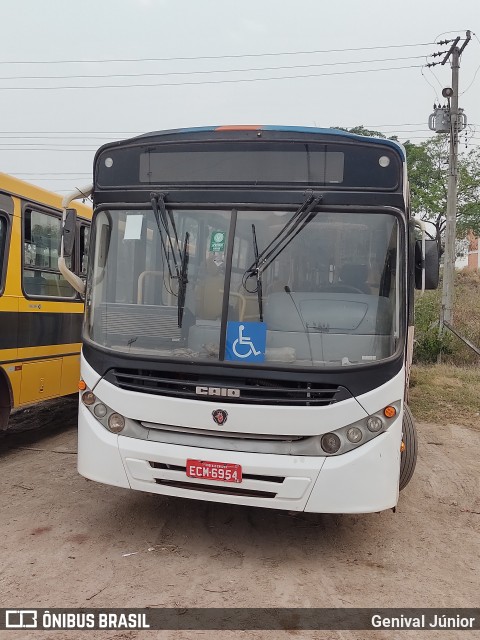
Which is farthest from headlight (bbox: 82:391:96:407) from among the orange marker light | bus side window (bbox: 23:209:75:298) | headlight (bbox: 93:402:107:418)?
bus side window (bbox: 23:209:75:298)

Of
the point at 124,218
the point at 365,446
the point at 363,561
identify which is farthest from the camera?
the point at 124,218

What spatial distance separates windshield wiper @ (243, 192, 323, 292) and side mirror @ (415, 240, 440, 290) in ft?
3.79

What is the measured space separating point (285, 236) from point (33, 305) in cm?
367

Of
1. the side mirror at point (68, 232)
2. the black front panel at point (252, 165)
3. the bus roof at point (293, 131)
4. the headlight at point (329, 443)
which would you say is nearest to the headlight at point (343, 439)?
the headlight at point (329, 443)

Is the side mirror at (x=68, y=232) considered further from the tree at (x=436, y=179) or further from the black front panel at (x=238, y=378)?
the tree at (x=436, y=179)

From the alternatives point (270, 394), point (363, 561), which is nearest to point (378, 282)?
point (270, 394)

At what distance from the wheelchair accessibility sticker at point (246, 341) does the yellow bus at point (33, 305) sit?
207 centimetres

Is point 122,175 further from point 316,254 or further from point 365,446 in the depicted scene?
point 365,446

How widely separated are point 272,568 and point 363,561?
0.70m

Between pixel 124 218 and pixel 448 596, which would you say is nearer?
pixel 448 596

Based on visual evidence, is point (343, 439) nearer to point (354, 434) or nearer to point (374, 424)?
point (354, 434)

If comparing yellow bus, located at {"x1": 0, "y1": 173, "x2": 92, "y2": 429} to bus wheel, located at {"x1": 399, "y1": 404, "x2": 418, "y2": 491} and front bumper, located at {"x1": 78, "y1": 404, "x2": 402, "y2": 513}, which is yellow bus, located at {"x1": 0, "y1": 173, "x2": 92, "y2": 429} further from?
bus wheel, located at {"x1": 399, "y1": 404, "x2": 418, "y2": 491}

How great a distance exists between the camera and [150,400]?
15.0 feet

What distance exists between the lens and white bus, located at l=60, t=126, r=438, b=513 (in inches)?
172
